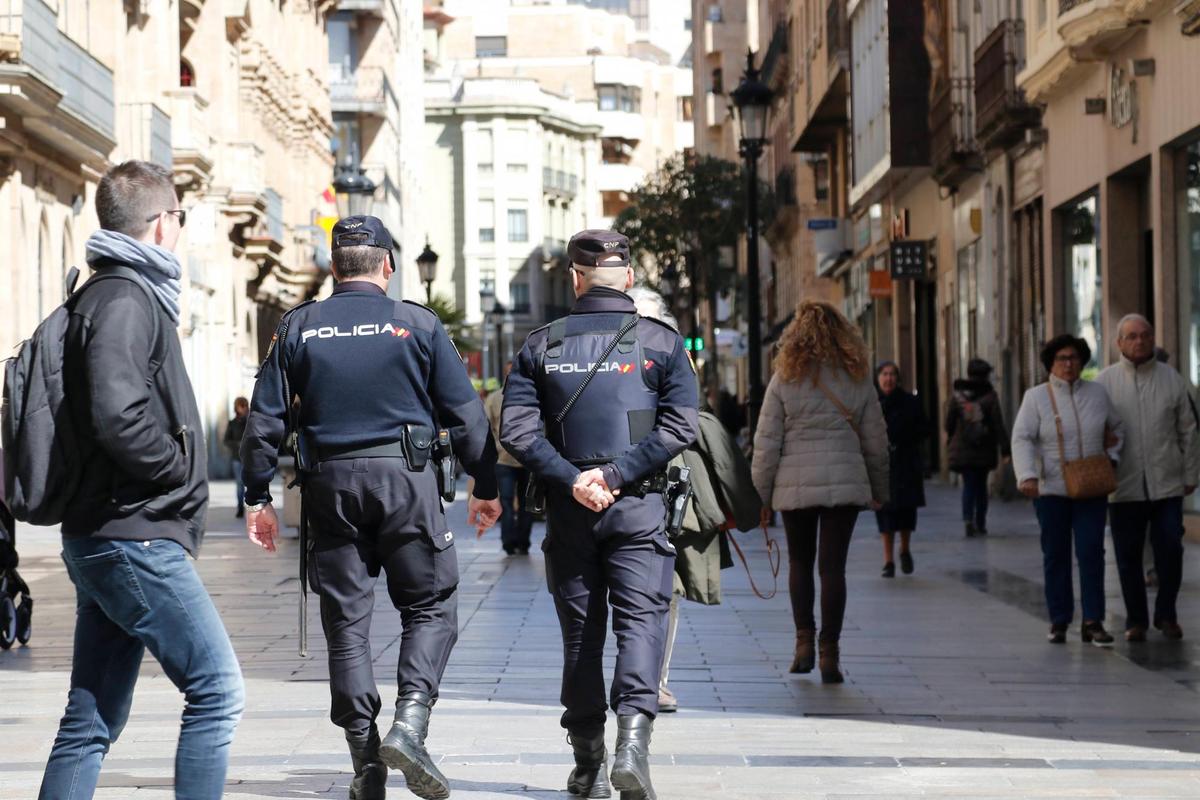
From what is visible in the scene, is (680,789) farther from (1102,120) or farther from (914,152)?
(914,152)

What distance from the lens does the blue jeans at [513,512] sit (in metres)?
20.1

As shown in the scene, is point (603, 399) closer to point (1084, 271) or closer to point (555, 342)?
point (555, 342)

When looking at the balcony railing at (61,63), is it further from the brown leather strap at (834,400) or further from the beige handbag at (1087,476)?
the brown leather strap at (834,400)

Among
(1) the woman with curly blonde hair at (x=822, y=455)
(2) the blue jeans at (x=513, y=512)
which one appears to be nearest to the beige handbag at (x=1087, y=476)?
(1) the woman with curly blonde hair at (x=822, y=455)

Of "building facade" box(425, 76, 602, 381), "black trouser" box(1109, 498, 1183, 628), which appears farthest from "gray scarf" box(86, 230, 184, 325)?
"building facade" box(425, 76, 602, 381)

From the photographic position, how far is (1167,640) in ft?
40.2

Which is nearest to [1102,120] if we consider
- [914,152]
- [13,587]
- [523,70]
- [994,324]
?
[994,324]

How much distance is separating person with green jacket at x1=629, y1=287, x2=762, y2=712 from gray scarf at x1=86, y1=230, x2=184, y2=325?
3549 mm

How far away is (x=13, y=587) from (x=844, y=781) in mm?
6168

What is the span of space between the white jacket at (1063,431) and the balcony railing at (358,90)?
6771cm

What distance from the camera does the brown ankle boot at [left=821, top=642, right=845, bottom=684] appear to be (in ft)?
34.7

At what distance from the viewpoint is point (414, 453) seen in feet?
23.4

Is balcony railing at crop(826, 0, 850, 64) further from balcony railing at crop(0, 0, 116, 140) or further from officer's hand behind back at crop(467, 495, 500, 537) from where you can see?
officer's hand behind back at crop(467, 495, 500, 537)

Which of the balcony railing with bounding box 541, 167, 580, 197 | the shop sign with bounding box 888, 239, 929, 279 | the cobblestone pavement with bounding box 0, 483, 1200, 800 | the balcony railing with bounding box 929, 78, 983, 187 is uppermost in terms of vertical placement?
the balcony railing with bounding box 541, 167, 580, 197
